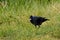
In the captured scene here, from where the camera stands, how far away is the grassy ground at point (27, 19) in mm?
5223

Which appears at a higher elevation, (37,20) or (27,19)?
(37,20)

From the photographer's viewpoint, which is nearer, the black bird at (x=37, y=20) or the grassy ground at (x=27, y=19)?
the grassy ground at (x=27, y=19)

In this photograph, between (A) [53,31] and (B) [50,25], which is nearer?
(A) [53,31]

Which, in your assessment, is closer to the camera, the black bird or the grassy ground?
the grassy ground

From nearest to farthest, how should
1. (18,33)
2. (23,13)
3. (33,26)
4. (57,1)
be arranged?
(18,33) < (33,26) < (23,13) < (57,1)

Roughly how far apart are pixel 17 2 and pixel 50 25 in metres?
1.44

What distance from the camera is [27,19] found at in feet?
19.9

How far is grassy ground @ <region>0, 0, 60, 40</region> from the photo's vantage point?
5.22 m

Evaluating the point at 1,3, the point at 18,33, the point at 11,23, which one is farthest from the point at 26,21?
the point at 1,3

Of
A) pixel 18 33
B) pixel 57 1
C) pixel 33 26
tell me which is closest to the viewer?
pixel 18 33

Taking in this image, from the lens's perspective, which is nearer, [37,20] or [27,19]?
[37,20]

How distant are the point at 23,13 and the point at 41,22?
1.02 meters

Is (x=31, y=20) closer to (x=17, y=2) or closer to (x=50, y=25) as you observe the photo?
(x=50, y=25)

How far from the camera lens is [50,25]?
5758 mm
